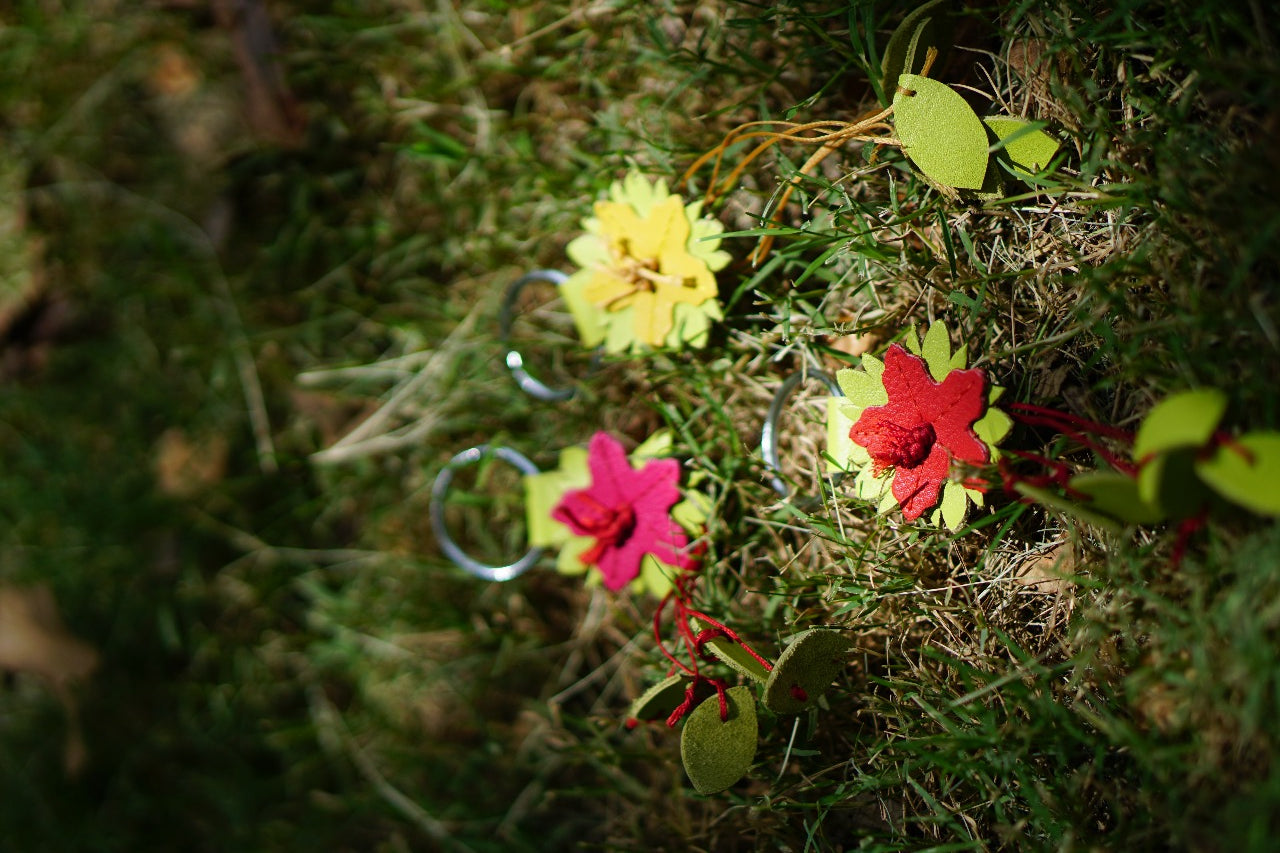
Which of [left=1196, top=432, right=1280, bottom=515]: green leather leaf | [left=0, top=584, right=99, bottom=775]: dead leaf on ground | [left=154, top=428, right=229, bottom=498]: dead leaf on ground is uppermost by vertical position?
[left=1196, top=432, right=1280, bottom=515]: green leather leaf

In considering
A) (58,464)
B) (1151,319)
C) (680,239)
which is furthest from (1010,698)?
(58,464)

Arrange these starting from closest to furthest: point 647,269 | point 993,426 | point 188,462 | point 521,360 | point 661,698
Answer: point 993,426 < point 661,698 < point 647,269 < point 521,360 < point 188,462

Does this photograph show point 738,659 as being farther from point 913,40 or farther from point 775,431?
point 913,40

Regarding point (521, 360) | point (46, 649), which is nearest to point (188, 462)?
point (46, 649)

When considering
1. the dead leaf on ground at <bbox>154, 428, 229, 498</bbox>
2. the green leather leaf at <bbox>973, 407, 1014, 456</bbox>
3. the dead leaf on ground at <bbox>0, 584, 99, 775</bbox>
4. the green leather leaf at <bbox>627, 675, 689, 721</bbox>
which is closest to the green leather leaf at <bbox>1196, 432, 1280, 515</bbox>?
the green leather leaf at <bbox>973, 407, 1014, 456</bbox>

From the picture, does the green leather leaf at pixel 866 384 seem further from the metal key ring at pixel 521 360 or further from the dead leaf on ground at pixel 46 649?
the dead leaf on ground at pixel 46 649

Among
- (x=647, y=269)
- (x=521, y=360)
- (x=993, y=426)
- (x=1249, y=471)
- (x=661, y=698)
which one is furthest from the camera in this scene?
(x=521, y=360)

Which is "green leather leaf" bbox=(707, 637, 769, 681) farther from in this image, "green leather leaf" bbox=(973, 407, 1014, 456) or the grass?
"green leather leaf" bbox=(973, 407, 1014, 456)
